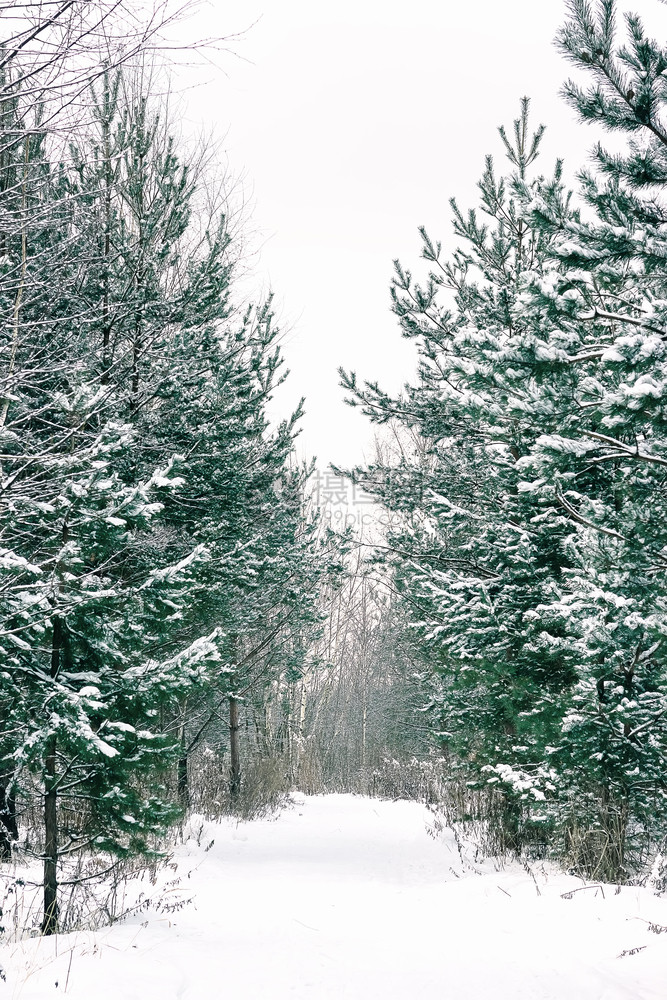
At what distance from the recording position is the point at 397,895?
695cm

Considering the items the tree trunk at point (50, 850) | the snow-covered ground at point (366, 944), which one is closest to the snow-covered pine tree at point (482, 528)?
the snow-covered ground at point (366, 944)

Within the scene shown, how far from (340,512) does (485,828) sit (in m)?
23.0

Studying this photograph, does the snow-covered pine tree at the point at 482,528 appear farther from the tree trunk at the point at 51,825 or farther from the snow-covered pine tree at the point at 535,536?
the tree trunk at the point at 51,825

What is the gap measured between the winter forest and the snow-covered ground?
0.05m

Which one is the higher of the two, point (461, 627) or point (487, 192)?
point (487, 192)

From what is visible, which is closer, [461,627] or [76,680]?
[76,680]

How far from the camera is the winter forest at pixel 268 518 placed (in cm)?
399

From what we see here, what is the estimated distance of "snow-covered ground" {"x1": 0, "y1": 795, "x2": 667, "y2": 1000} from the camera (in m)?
3.77

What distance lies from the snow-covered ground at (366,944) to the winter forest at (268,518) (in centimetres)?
5

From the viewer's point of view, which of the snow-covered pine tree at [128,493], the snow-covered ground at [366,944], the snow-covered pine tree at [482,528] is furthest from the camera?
the snow-covered pine tree at [482,528]

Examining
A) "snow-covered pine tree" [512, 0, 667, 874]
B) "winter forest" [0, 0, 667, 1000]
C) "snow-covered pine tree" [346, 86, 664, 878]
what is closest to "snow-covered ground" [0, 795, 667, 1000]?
"winter forest" [0, 0, 667, 1000]

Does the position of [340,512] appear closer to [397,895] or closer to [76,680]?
[397,895]


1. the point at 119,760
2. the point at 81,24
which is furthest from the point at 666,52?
the point at 119,760

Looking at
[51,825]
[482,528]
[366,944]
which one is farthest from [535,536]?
[51,825]
